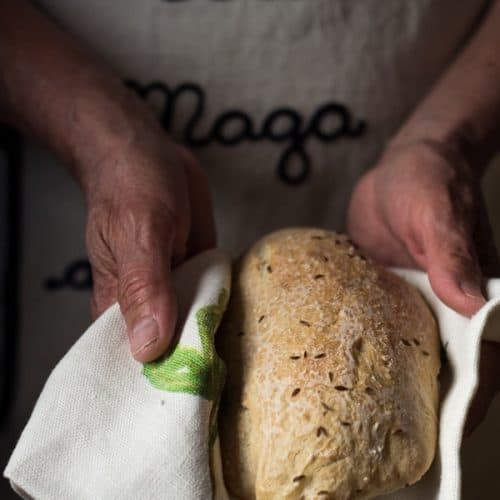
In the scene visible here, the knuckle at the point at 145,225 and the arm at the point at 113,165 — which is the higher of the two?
the knuckle at the point at 145,225

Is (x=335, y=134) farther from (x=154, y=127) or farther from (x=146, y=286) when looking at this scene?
(x=146, y=286)

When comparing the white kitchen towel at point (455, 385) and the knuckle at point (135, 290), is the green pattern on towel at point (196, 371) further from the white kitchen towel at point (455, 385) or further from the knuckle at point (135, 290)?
the white kitchen towel at point (455, 385)

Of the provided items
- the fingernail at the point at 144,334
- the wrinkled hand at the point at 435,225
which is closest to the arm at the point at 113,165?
the fingernail at the point at 144,334

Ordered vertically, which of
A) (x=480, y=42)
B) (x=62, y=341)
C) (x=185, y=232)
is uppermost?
(x=480, y=42)

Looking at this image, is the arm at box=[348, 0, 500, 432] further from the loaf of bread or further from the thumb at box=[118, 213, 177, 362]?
the thumb at box=[118, 213, 177, 362]

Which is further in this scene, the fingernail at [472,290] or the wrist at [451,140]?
the wrist at [451,140]

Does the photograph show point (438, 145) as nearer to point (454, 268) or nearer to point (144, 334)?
point (454, 268)

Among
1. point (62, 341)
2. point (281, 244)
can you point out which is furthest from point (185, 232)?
point (62, 341)
